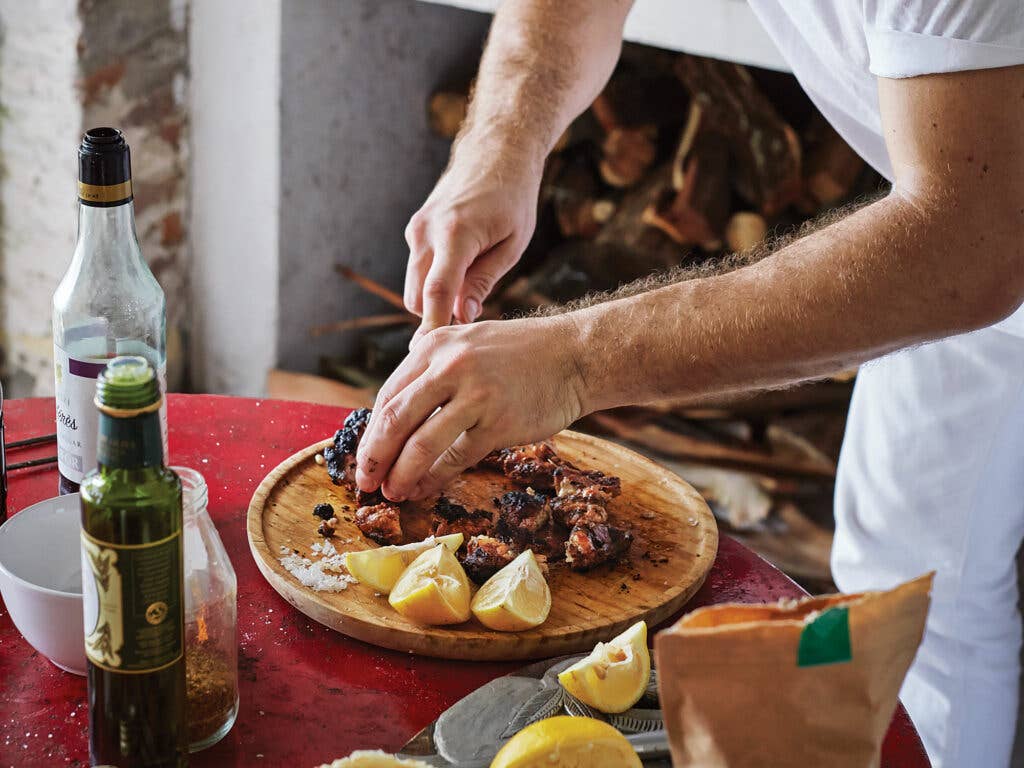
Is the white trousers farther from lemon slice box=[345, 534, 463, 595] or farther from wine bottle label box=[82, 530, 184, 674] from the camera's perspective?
wine bottle label box=[82, 530, 184, 674]

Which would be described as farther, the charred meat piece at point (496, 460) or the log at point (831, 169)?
the log at point (831, 169)

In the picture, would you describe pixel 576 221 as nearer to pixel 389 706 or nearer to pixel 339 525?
pixel 339 525

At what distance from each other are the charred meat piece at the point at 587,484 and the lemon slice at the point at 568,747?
51cm

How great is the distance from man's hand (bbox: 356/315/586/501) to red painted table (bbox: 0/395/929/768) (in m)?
0.20

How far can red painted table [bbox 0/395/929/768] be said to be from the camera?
98 centimetres

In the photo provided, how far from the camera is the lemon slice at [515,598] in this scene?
1120mm

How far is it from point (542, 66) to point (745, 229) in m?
0.94

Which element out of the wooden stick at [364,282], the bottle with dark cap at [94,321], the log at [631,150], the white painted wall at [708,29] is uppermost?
the white painted wall at [708,29]

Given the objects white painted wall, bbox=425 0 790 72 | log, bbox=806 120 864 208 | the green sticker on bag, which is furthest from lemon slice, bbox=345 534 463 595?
log, bbox=806 120 864 208

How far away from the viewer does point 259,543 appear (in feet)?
4.12

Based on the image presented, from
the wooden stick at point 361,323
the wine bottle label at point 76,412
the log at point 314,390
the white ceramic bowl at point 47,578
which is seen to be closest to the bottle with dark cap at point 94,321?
the wine bottle label at point 76,412

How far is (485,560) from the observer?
121cm

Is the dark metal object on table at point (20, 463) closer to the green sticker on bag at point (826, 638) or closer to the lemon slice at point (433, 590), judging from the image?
the lemon slice at point (433, 590)

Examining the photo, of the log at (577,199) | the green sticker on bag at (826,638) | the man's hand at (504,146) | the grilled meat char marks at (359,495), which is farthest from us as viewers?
the log at (577,199)
